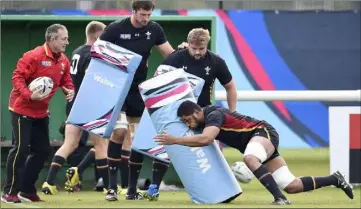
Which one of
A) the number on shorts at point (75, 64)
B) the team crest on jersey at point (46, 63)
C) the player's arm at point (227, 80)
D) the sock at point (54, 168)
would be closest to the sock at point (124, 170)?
the sock at point (54, 168)

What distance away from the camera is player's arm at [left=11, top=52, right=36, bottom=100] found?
10.3 meters

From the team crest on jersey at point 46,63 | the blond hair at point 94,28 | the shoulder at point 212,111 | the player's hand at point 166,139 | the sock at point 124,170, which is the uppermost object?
the blond hair at point 94,28

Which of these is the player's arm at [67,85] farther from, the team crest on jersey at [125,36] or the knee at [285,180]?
the knee at [285,180]

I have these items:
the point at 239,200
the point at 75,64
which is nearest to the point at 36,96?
the point at 75,64

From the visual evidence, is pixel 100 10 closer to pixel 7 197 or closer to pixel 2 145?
pixel 2 145

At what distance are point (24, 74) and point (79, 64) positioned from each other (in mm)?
2064

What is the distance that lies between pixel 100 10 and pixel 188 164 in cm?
783

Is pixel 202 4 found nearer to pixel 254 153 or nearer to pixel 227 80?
pixel 227 80

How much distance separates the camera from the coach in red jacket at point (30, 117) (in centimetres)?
1044

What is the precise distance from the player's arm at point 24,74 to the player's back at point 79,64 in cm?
190

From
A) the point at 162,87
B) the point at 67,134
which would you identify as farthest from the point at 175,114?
the point at 67,134

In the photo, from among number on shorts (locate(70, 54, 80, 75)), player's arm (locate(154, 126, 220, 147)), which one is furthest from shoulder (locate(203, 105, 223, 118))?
number on shorts (locate(70, 54, 80, 75))

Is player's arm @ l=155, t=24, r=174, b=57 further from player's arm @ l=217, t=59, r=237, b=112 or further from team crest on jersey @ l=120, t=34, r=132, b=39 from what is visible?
player's arm @ l=217, t=59, r=237, b=112

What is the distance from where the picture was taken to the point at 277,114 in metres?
19.1
